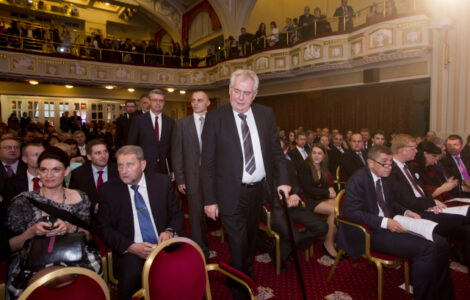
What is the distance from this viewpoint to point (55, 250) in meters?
1.72

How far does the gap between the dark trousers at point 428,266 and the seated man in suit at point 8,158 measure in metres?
3.63

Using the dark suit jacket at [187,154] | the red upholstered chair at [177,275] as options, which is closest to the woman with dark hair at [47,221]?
the red upholstered chair at [177,275]

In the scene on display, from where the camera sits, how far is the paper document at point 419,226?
2.16m

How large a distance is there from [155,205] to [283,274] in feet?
5.13

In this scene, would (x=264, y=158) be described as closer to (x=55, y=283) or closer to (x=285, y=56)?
(x=55, y=283)

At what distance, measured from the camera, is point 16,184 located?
232cm

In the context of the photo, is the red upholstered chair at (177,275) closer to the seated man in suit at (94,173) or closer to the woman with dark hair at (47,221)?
the woman with dark hair at (47,221)

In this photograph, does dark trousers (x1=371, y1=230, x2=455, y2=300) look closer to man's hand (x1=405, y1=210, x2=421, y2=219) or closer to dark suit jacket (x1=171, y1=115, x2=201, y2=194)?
man's hand (x1=405, y1=210, x2=421, y2=219)

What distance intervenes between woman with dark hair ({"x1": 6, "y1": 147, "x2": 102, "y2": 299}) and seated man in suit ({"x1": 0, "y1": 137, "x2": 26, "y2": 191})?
4.73ft

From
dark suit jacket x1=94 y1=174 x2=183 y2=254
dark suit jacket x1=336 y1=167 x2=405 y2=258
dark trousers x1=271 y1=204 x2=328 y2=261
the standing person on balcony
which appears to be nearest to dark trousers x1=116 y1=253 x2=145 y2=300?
dark suit jacket x1=94 y1=174 x2=183 y2=254

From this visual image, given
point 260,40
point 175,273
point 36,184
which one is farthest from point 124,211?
point 260,40

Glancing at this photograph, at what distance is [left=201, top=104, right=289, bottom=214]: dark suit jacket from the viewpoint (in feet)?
6.66

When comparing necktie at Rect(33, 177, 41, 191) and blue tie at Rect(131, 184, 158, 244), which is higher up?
necktie at Rect(33, 177, 41, 191)

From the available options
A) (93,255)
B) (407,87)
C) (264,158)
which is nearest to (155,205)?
(93,255)
